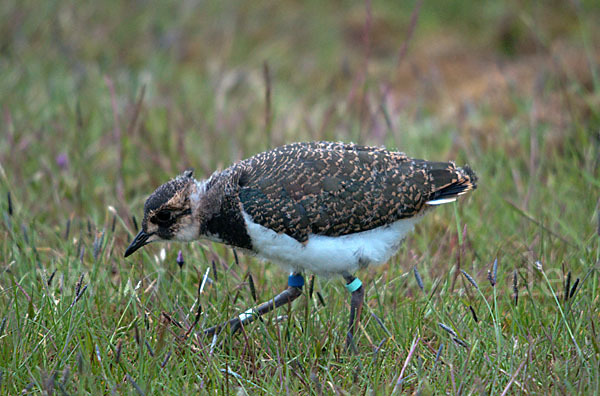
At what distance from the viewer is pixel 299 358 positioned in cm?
379

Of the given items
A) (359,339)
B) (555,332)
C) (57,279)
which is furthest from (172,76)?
(555,332)

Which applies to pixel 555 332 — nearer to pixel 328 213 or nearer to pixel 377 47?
pixel 328 213

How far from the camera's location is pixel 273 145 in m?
6.43

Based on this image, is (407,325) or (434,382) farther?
(407,325)

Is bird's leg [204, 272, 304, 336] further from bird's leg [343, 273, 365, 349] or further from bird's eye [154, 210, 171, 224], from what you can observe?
bird's eye [154, 210, 171, 224]

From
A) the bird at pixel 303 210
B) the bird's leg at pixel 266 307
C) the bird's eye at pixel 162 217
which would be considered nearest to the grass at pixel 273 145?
the bird's leg at pixel 266 307

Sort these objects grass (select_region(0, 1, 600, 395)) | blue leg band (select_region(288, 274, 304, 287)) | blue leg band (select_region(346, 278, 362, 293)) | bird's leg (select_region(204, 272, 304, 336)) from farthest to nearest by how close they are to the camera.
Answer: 1. blue leg band (select_region(288, 274, 304, 287))
2. blue leg band (select_region(346, 278, 362, 293))
3. bird's leg (select_region(204, 272, 304, 336))
4. grass (select_region(0, 1, 600, 395))

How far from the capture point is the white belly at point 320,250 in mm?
3996

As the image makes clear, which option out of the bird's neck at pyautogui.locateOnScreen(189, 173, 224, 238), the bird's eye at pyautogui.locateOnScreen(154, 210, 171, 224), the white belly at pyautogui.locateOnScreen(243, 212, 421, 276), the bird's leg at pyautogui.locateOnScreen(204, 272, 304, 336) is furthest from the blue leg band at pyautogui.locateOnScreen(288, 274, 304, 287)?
the bird's eye at pyautogui.locateOnScreen(154, 210, 171, 224)

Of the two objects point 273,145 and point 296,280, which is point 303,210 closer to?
point 296,280

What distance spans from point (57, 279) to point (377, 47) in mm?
5585

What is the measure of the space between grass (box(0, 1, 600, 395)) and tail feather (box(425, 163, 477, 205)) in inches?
8.6

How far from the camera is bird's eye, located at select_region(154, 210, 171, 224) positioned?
13.6 ft

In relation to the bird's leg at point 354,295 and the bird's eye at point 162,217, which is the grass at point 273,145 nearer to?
the bird's leg at point 354,295
